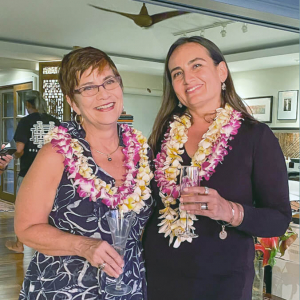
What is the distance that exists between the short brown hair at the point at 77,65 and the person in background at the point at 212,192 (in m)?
0.32

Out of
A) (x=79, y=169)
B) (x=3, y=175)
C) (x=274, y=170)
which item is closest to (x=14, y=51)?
(x=3, y=175)

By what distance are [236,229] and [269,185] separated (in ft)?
0.68

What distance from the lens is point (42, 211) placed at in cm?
139

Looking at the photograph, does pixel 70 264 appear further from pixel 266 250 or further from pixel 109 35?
pixel 266 250

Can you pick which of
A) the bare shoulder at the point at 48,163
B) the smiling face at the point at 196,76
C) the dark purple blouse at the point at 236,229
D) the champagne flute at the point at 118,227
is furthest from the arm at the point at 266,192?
the bare shoulder at the point at 48,163

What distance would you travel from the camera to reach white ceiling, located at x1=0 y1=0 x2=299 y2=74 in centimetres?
175

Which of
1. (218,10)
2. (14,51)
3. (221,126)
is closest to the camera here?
A: (221,126)

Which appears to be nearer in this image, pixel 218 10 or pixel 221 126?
pixel 221 126

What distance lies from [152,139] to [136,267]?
1.84ft

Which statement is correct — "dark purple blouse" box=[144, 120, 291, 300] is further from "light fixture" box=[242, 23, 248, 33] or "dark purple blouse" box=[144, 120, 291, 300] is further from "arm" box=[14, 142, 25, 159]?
"light fixture" box=[242, 23, 248, 33]

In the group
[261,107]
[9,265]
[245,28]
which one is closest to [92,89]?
[9,265]

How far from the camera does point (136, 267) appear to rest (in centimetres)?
153

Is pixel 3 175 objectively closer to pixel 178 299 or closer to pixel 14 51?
pixel 14 51

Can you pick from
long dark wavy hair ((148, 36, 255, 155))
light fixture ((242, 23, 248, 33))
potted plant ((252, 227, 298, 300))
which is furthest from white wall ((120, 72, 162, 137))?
potted plant ((252, 227, 298, 300))
